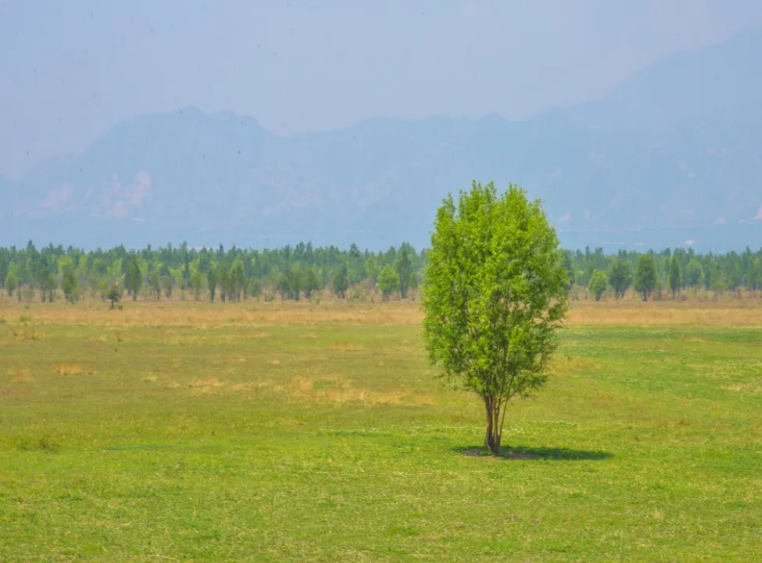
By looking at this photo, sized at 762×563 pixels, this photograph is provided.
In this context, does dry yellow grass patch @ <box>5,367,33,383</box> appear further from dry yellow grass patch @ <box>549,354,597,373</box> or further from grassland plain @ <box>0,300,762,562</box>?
dry yellow grass patch @ <box>549,354,597,373</box>

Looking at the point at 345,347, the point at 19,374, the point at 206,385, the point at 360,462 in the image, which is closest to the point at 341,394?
the point at 206,385

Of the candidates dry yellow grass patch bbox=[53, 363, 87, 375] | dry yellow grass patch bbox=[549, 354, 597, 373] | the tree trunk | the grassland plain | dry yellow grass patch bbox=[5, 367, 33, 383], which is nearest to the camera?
the grassland plain

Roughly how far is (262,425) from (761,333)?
218 feet

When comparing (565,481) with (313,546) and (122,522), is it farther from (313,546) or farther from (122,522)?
(122,522)

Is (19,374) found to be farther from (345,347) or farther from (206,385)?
(345,347)

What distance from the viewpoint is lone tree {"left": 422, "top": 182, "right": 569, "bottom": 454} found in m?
→ 30.6

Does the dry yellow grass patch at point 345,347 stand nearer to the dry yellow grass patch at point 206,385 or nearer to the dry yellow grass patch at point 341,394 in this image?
the dry yellow grass patch at point 341,394

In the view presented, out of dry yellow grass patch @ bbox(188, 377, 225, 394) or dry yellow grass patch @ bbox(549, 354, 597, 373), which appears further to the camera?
dry yellow grass patch @ bbox(549, 354, 597, 373)

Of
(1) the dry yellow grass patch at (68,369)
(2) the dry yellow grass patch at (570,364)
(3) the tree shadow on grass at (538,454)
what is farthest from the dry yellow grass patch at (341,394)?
(2) the dry yellow grass patch at (570,364)

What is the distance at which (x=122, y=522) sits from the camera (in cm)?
2072

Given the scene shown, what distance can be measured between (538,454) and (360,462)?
639cm

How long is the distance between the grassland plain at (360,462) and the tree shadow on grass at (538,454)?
0.55ft

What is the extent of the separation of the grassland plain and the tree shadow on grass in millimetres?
167

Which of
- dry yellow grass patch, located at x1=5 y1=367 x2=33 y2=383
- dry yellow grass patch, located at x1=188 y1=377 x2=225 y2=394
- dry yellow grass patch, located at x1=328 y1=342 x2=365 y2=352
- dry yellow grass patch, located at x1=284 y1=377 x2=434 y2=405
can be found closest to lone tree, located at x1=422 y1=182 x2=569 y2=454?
dry yellow grass patch, located at x1=284 y1=377 x2=434 y2=405
